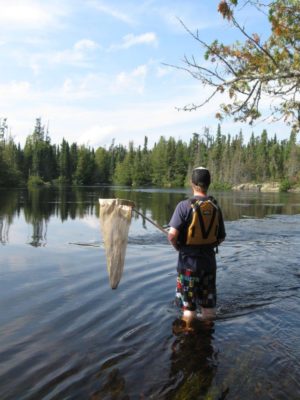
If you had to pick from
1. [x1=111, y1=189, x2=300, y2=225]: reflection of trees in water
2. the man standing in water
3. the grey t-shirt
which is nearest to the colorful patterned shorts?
the man standing in water

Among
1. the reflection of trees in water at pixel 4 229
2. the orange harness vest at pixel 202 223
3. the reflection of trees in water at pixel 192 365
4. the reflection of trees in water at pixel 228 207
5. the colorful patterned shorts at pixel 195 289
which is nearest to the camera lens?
the reflection of trees in water at pixel 192 365

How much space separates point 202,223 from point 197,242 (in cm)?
28

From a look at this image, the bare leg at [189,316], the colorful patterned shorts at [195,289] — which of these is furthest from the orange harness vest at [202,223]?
the bare leg at [189,316]

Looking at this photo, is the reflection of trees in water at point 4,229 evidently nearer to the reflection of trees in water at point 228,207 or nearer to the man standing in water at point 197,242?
the reflection of trees in water at point 228,207

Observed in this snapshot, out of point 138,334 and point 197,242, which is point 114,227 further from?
point 138,334

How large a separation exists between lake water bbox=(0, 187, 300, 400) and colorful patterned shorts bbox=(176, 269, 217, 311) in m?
0.51

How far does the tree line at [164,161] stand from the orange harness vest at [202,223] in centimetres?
10362

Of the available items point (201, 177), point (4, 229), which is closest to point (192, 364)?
point (201, 177)

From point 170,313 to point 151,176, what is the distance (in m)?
133

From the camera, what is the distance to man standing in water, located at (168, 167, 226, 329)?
5.70 metres

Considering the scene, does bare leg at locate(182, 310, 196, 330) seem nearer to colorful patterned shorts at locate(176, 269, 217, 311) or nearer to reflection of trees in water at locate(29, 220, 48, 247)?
colorful patterned shorts at locate(176, 269, 217, 311)

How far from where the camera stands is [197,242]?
19.0ft

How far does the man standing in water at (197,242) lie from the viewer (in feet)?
18.7

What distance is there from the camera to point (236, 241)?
1666 centimetres
